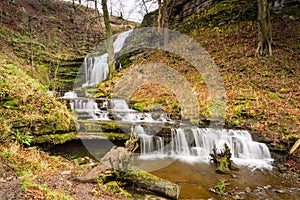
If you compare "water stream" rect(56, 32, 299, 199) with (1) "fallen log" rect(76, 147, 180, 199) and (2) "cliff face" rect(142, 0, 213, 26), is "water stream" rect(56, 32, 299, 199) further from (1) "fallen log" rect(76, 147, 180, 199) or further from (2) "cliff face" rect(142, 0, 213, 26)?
(2) "cliff face" rect(142, 0, 213, 26)

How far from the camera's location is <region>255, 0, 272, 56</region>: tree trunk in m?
11.0

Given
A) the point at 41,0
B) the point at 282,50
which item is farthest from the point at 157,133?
the point at 41,0

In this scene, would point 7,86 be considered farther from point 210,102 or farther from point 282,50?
point 282,50

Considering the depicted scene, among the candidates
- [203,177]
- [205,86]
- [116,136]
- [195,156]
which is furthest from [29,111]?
[205,86]

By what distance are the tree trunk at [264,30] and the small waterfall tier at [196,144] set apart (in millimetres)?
6005

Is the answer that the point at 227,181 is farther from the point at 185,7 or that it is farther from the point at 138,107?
the point at 185,7

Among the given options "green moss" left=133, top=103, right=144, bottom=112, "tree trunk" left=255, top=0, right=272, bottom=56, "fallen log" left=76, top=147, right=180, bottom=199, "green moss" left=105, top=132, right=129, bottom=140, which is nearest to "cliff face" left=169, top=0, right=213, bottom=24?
"tree trunk" left=255, top=0, right=272, bottom=56

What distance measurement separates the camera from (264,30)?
11047 millimetres

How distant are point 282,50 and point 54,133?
1232 centimetres

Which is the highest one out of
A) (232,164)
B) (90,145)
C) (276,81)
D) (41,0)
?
(41,0)

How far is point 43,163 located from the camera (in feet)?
14.7

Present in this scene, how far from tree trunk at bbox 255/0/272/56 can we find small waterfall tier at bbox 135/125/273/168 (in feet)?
19.7

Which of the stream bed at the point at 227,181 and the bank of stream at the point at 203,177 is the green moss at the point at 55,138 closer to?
the bank of stream at the point at 203,177

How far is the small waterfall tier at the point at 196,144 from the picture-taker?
7.49 meters
